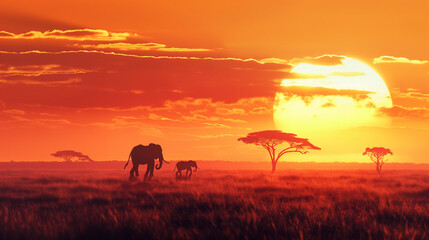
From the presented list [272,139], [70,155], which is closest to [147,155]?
[272,139]

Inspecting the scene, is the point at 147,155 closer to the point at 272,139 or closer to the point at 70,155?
the point at 272,139

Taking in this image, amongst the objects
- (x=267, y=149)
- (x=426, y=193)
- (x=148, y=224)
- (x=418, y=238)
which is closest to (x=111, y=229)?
(x=148, y=224)

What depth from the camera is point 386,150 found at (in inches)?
3246

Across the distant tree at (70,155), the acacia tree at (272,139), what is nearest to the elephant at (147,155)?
the acacia tree at (272,139)

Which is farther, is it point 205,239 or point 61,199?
point 61,199

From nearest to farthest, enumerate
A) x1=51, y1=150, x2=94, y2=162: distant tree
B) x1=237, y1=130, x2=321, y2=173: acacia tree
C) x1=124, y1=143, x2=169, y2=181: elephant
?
x1=124, y1=143, x2=169, y2=181: elephant, x1=237, y1=130, x2=321, y2=173: acacia tree, x1=51, y1=150, x2=94, y2=162: distant tree

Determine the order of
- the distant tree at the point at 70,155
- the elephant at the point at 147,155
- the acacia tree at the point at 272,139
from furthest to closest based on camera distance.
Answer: the distant tree at the point at 70,155 < the acacia tree at the point at 272,139 < the elephant at the point at 147,155

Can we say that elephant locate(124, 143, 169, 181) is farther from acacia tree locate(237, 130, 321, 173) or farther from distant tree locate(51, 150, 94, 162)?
distant tree locate(51, 150, 94, 162)

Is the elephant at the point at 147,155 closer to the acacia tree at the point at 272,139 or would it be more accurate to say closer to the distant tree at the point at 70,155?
the acacia tree at the point at 272,139

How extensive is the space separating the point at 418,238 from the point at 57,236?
545 centimetres

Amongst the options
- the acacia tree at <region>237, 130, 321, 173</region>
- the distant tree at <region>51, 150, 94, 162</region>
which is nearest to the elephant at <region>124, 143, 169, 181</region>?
the acacia tree at <region>237, 130, 321, 173</region>

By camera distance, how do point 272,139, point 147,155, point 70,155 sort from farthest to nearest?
→ point 70,155
point 272,139
point 147,155

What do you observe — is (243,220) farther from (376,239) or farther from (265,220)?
(376,239)

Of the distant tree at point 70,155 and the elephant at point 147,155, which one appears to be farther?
the distant tree at point 70,155
